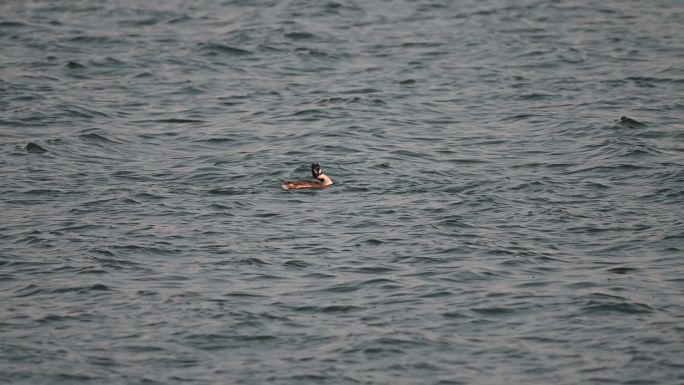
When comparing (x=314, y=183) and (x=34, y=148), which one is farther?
(x=34, y=148)

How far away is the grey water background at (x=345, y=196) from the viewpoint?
13.5 meters

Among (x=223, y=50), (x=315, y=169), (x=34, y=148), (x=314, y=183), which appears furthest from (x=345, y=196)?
(x=223, y=50)

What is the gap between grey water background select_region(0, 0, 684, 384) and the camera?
44.4ft

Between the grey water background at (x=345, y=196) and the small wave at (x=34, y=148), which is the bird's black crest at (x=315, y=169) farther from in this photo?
the small wave at (x=34, y=148)

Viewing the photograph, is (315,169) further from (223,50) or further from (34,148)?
(223,50)

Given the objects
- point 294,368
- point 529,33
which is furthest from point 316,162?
point 529,33

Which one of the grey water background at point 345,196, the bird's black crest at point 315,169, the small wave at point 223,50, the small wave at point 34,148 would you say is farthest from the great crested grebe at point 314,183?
the small wave at point 223,50

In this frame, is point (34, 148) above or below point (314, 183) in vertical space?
above

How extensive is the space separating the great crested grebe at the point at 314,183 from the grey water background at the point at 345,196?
0.19 meters

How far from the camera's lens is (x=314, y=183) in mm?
20172

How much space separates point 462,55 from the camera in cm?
3034

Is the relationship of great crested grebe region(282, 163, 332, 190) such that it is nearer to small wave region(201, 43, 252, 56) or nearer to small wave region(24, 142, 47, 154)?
small wave region(24, 142, 47, 154)

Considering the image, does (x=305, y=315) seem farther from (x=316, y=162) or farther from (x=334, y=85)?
(x=334, y=85)

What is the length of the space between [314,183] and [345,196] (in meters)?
0.61
